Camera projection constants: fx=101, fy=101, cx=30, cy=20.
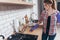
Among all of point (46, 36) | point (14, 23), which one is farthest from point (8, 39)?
point (46, 36)

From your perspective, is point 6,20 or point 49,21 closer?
point 49,21

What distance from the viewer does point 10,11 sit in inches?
55.7

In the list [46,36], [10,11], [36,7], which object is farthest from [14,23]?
[36,7]

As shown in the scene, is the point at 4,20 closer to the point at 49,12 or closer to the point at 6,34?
the point at 6,34

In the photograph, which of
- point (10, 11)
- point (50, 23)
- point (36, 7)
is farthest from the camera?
point (36, 7)

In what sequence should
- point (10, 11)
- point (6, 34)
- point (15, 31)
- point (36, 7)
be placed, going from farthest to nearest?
point (36, 7), point (15, 31), point (10, 11), point (6, 34)

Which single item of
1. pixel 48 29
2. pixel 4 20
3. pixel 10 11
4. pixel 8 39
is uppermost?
pixel 10 11

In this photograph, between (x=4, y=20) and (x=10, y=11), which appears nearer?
(x=4, y=20)

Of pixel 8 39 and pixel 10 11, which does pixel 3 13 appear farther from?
pixel 8 39

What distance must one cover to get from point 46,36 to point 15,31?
1.73 ft

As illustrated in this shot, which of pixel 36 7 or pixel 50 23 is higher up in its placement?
pixel 36 7

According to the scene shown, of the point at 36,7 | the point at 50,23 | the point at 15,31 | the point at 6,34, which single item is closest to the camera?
the point at 50,23

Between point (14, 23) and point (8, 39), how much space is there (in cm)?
Result: 35

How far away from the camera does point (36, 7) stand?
2.95 m
